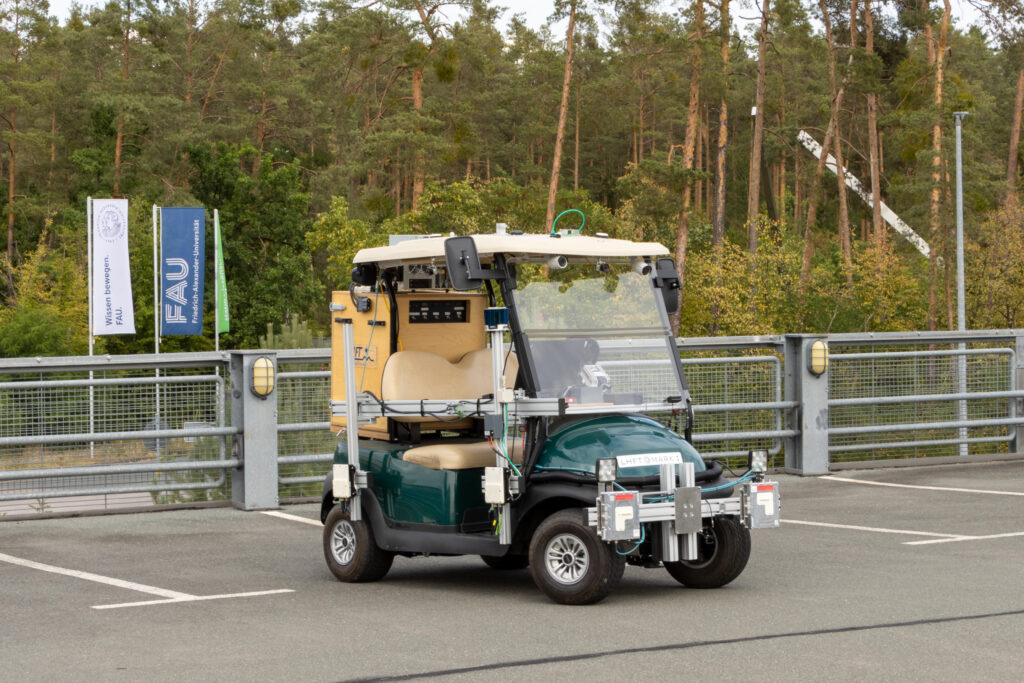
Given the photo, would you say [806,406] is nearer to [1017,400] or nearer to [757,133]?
[1017,400]

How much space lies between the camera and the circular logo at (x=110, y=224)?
1348 inches

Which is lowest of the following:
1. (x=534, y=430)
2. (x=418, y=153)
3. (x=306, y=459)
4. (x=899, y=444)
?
(x=899, y=444)

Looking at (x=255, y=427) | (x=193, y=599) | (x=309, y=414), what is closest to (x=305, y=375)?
(x=309, y=414)

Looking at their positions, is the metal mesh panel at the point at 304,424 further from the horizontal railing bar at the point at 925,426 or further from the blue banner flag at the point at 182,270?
the blue banner flag at the point at 182,270

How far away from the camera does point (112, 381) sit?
12.7 m

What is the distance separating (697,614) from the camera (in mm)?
7852

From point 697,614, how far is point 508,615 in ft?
3.36

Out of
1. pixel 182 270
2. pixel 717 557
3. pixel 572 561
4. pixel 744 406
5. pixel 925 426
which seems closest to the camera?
pixel 572 561

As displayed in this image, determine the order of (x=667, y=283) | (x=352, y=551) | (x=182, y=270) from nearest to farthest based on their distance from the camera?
(x=667, y=283) → (x=352, y=551) → (x=182, y=270)

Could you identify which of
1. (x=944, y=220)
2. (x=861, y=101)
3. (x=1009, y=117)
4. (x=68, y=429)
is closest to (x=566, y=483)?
(x=68, y=429)

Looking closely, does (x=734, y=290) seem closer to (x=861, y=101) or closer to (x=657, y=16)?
(x=657, y=16)

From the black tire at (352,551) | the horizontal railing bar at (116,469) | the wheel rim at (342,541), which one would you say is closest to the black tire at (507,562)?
the black tire at (352,551)

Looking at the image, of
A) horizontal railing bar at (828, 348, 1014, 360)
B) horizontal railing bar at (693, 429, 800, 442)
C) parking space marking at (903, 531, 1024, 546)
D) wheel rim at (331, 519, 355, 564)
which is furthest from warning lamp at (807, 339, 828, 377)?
wheel rim at (331, 519, 355, 564)

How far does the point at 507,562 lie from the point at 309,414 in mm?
4258
